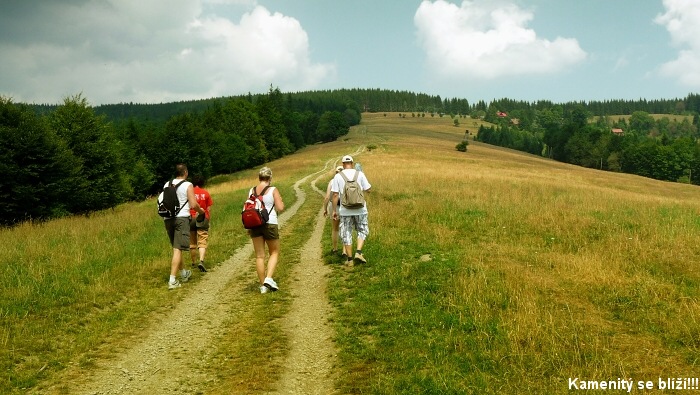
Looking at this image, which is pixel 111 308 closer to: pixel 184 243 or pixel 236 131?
pixel 184 243

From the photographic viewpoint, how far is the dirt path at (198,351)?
5138mm

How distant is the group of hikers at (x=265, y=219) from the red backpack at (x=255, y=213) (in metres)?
0.03

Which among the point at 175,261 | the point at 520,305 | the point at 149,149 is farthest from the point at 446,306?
the point at 149,149

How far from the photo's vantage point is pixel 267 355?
5871mm

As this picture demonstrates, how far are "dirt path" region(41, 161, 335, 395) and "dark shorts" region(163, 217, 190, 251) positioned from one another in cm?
101

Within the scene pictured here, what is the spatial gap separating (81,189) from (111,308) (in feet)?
78.8

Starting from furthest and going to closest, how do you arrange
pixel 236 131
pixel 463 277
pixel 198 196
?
pixel 236 131, pixel 198 196, pixel 463 277

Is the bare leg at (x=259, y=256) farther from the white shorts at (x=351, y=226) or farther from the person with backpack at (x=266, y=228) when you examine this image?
the white shorts at (x=351, y=226)

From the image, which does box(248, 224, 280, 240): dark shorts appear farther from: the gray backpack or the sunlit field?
the gray backpack

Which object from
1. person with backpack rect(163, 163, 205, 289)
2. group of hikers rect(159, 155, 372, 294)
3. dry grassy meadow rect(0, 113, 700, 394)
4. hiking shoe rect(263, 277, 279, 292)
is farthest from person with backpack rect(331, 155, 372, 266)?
person with backpack rect(163, 163, 205, 289)

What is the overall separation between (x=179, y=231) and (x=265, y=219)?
2.32 m

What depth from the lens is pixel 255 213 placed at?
8.24m

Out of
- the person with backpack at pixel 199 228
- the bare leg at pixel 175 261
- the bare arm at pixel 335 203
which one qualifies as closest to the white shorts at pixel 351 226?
the bare arm at pixel 335 203

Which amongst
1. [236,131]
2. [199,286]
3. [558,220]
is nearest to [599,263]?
[558,220]
